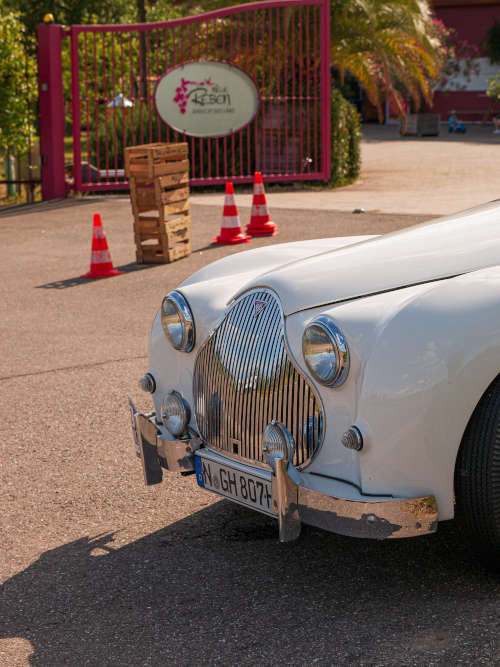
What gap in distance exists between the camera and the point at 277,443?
3115 mm

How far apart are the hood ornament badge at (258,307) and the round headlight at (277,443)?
44cm

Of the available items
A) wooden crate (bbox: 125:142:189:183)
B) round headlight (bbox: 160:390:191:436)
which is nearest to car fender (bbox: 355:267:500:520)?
round headlight (bbox: 160:390:191:436)

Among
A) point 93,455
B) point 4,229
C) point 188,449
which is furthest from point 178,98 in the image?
point 188,449

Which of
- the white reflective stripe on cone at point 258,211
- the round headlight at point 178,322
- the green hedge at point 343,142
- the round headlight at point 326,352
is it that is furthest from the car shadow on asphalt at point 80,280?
the green hedge at point 343,142

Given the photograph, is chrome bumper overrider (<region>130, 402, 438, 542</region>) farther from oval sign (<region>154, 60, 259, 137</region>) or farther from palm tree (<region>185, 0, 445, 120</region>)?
palm tree (<region>185, 0, 445, 120</region>)

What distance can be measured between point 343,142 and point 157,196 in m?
7.41

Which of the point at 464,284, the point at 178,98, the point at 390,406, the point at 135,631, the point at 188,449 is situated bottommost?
the point at 135,631

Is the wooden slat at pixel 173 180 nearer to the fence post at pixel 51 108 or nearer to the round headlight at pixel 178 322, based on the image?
the fence post at pixel 51 108

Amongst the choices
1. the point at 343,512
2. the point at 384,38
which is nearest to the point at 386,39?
the point at 384,38

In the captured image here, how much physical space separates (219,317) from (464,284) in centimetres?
94

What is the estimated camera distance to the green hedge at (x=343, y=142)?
52.4ft

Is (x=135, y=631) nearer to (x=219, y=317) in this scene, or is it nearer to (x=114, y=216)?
(x=219, y=317)

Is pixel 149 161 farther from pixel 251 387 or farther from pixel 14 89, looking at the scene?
pixel 251 387

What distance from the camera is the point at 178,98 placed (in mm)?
15047
